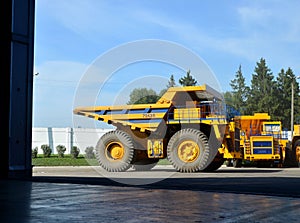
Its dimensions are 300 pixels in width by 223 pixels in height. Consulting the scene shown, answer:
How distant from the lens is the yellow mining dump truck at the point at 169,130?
1620cm

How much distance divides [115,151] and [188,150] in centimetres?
286

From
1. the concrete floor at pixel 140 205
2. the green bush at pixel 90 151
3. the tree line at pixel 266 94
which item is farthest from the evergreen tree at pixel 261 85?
the concrete floor at pixel 140 205

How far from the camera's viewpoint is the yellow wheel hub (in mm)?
16172

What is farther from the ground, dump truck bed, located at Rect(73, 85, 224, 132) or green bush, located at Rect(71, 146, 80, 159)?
dump truck bed, located at Rect(73, 85, 224, 132)

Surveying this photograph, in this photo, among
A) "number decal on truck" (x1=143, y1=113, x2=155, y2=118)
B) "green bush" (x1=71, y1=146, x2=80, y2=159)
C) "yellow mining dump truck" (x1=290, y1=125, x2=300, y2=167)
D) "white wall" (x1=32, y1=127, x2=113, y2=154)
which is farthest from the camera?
"white wall" (x1=32, y1=127, x2=113, y2=154)

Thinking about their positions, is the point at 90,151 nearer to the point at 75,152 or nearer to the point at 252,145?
the point at 252,145

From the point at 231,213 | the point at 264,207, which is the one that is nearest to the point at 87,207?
the point at 231,213

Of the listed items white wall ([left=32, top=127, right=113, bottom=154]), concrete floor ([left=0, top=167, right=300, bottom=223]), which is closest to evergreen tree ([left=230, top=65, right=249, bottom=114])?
white wall ([left=32, top=127, right=113, bottom=154])

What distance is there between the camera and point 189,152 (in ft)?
53.2

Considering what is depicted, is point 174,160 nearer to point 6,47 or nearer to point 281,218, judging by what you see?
point 6,47

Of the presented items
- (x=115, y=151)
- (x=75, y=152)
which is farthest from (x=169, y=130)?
(x=75, y=152)

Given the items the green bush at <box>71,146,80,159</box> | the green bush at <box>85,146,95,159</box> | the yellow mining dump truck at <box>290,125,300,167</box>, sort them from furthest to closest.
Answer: the green bush at <box>71,146,80,159</box> → the yellow mining dump truck at <box>290,125,300,167</box> → the green bush at <box>85,146,95,159</box>

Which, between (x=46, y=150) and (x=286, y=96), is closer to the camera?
(x=46, y=150)

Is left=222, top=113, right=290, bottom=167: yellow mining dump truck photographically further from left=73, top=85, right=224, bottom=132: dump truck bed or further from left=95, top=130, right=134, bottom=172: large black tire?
left=95, top=130, right=134, bottom=172: large black tire
